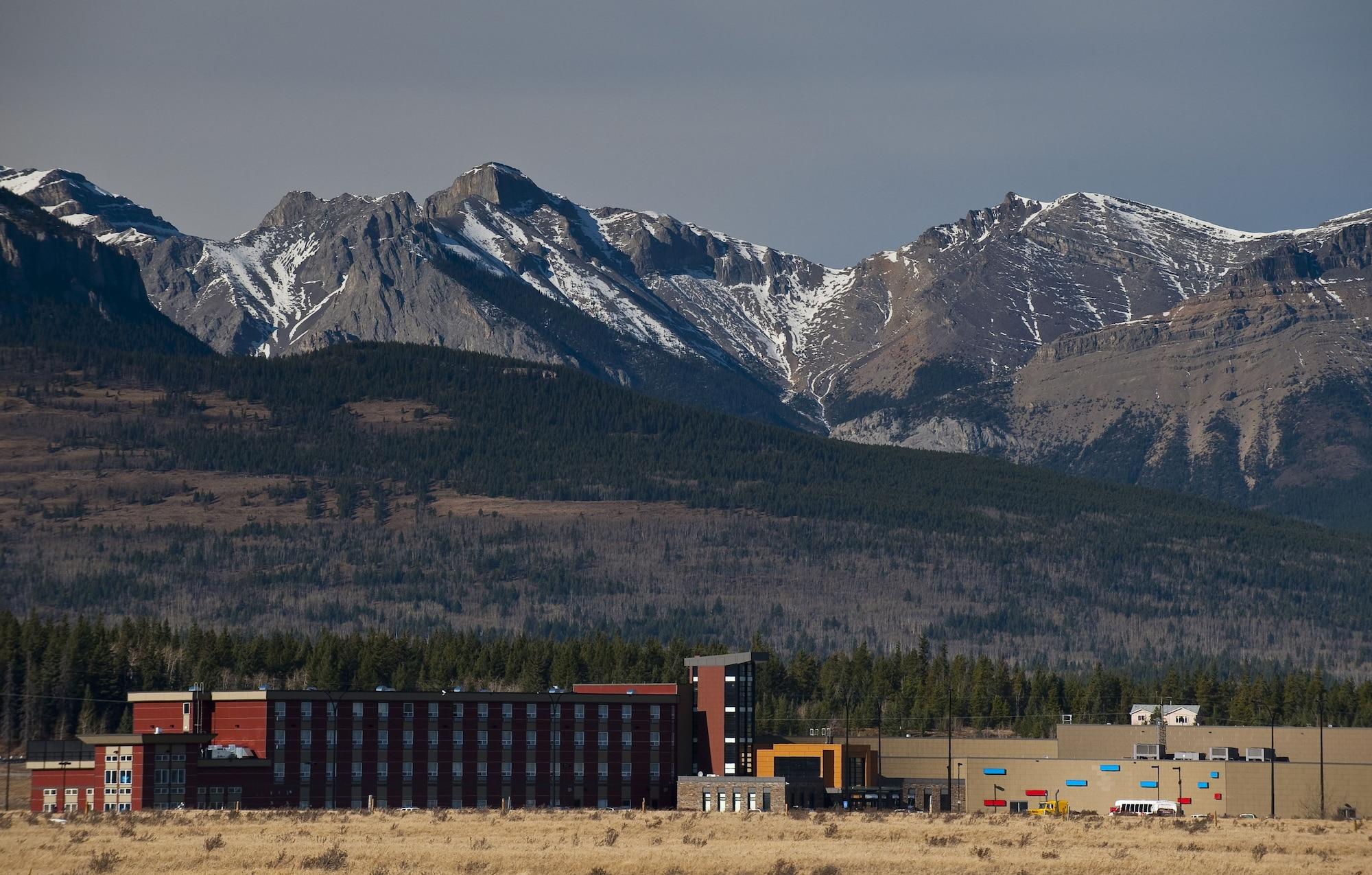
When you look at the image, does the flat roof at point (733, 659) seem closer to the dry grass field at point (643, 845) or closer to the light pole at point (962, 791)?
the light pole at point (962, 791)

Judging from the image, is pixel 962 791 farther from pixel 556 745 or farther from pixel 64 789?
pixel 64 789

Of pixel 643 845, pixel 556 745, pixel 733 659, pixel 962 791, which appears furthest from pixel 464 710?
pixel 643 845

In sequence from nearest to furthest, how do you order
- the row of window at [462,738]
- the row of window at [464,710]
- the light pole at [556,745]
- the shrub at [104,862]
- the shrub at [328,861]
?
1. the shrub at [104,862]
2. the shrub at [328,861]
3. the row of window at [462,738]
4. the row of window at [464,710]
5. the light pole at [556,745]

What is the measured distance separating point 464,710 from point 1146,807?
51.6 metres

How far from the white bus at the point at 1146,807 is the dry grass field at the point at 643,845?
86.3 ft

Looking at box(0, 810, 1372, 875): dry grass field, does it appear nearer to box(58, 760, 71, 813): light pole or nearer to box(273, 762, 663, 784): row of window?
box(273, 762, 663, 784): row of window

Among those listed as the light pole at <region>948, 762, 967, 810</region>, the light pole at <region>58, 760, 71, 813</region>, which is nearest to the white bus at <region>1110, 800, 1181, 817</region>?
the light pole at <region>948, 762, 967, 810</region>

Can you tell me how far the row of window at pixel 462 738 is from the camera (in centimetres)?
16300

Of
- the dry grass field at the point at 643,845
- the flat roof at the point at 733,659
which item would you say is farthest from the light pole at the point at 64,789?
the flat roof at the point at 733,659

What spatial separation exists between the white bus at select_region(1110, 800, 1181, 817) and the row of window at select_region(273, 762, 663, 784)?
35.1 meters

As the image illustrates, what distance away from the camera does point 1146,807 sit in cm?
17975

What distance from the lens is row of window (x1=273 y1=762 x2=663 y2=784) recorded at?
162625mm

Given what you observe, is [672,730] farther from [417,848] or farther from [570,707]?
[417,848]

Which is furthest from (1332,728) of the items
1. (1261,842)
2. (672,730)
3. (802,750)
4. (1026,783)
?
(1261,842)
